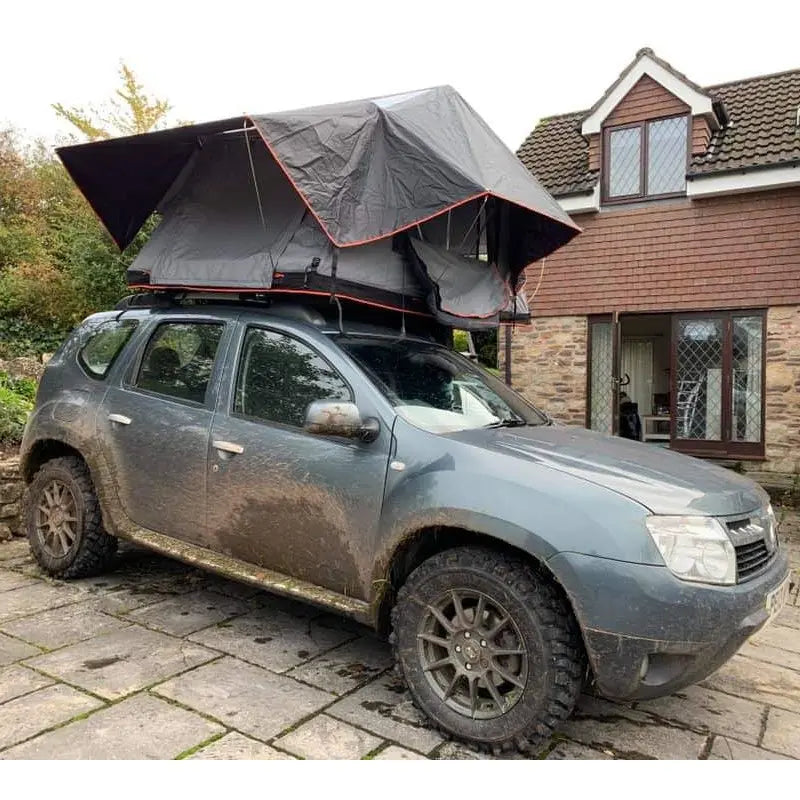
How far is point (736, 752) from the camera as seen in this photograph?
107 inches

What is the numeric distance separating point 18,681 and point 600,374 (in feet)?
31.6

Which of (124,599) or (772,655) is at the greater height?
(124,599)

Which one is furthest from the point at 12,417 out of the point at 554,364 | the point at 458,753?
the point at 554,364

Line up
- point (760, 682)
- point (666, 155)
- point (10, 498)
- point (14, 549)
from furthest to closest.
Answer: point (666, 155)
point (10, 498)
point (14, 549)
point (760, 682)

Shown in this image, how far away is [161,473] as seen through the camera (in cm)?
375

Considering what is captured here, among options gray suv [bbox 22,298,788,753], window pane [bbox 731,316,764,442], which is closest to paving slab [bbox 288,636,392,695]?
gray suv [bbox 22,298,788,753]

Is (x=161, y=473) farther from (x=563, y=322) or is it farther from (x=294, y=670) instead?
(x=563, y=322)

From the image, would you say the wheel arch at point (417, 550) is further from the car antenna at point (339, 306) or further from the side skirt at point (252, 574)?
the car antenna at point (339, 306)

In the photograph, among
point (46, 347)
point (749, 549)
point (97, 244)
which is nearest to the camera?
point (749, 549)

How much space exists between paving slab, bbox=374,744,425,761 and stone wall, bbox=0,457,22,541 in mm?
4240

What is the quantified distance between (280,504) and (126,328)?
1875mm

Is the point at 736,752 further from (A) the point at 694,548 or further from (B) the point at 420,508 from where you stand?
(B) the point at 420,508

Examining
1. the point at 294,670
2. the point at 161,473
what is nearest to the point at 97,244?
the point at 161,473

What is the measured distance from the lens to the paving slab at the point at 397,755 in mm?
2539
